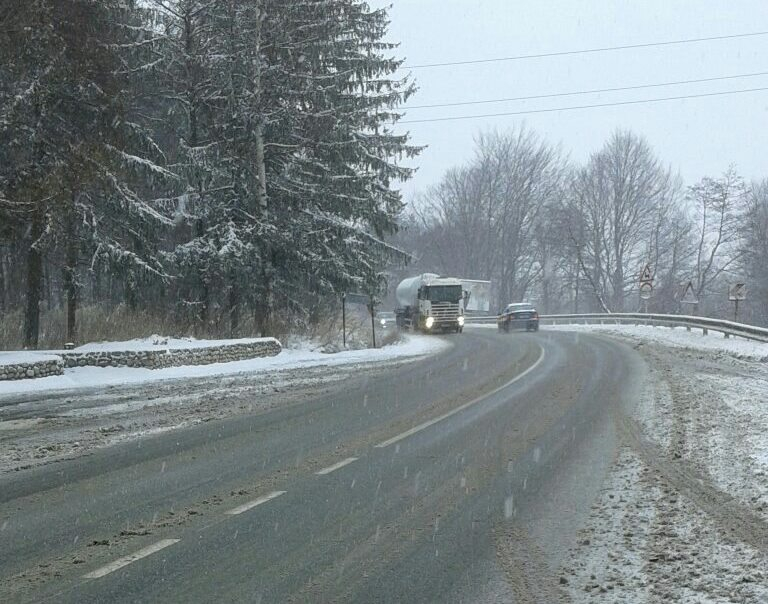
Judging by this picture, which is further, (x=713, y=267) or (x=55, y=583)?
(x=713, y=267)

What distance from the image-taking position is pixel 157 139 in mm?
33781

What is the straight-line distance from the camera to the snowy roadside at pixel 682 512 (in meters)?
4.66

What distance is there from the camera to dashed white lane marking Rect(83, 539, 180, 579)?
486cm

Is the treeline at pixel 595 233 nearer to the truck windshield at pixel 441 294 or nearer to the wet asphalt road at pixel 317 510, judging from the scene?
the truck windshield at pixel 441 294

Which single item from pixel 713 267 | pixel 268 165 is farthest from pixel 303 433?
pixel 713 267

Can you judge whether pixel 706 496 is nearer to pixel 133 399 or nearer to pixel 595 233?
pixel 133 399

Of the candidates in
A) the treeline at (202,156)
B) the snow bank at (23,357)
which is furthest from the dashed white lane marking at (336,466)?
the treeline at (202,156)

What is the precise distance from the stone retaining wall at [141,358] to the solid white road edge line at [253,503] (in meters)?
11.5

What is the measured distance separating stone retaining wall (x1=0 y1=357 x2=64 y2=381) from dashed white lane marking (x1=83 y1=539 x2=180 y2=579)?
12.3m

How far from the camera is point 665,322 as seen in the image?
36.1 m

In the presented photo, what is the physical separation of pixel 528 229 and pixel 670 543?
70626 millimetres

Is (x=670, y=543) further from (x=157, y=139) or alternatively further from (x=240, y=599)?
(x=157, y=139)

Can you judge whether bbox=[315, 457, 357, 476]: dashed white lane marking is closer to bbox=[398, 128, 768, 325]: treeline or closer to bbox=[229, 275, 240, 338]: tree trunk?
bbox=[229, 275, 240, 338]: tree trunk

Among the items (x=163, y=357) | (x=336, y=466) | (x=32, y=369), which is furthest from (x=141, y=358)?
(x=336, y=466)
